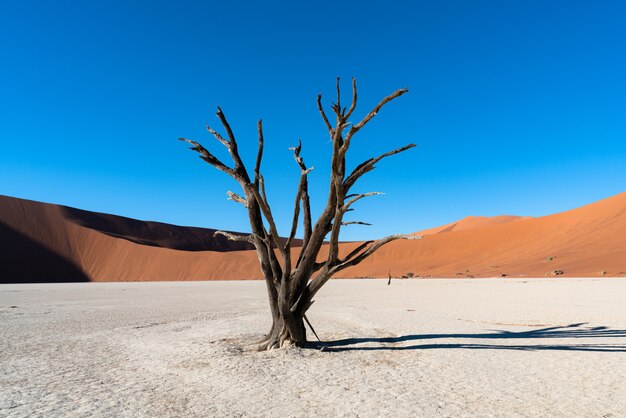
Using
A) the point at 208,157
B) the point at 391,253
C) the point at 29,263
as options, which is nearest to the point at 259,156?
the point at 208,157

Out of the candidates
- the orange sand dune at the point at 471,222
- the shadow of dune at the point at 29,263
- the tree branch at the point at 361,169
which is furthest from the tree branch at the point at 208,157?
the orange sand dune at the point at 471,222

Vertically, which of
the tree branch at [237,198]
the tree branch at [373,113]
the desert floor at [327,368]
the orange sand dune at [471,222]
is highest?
the orange sand dune at [471,222]

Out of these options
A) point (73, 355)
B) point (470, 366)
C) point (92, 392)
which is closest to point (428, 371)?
point (470, 366)

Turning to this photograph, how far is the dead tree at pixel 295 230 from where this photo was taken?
682 centimetres

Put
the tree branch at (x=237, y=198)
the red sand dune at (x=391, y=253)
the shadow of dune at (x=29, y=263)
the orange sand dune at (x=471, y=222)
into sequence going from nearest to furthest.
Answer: the tree branch at (x=237, y=198) → the red sand dune at (x=391, y=253) → the shadow of dune at (x=29, y=263) → the orange sand dune at (x=471, y=222)

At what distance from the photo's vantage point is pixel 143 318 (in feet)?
39.4

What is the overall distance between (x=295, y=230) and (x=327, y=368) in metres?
2.53

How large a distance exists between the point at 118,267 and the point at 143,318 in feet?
158

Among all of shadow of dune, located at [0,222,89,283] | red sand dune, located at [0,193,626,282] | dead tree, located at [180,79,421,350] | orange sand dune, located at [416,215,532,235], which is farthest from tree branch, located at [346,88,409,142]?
orange sand dune, located at [416,215,532,235]

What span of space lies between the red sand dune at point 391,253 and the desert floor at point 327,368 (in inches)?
972

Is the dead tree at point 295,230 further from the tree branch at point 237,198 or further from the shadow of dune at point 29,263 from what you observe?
the shadow of dune at point 29,263

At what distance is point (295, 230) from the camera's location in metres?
7.74

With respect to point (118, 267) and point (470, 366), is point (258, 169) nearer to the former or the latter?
point (470, 366)

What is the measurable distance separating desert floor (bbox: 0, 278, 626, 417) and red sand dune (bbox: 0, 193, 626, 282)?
24698 mm
